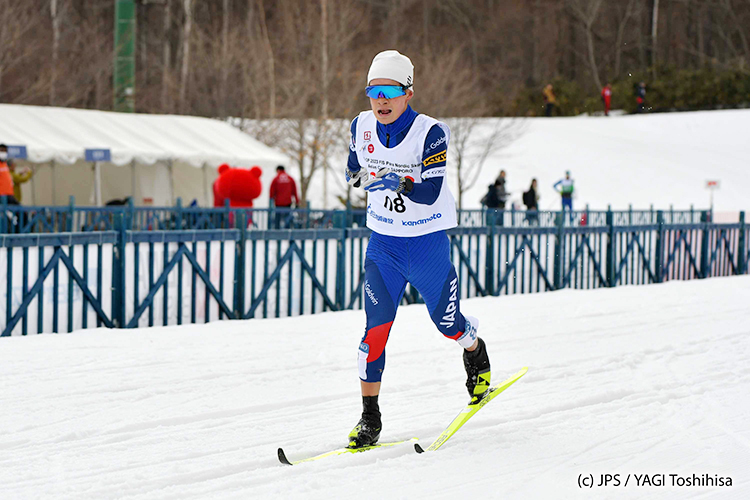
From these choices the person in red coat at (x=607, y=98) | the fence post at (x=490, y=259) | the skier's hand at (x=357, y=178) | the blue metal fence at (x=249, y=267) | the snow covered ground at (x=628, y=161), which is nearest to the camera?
the skier's hand at (x=357, y=178)

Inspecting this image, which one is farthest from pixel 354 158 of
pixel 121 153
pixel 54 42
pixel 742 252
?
pixel 54 42

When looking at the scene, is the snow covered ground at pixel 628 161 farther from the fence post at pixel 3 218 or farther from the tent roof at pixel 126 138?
the fence post at pixel 3 218

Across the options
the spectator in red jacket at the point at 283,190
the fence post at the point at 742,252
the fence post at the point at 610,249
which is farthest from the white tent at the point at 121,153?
the fence post at the point at 742,252

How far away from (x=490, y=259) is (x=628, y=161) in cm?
2680

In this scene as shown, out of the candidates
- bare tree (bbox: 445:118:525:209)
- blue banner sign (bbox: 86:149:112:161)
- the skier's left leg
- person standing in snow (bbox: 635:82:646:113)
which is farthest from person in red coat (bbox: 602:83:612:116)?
the skier's left leg

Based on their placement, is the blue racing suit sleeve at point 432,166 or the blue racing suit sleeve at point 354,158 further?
the blue racing suit sleeve at point 354,158

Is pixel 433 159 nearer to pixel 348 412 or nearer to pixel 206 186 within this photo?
pixel 348 412

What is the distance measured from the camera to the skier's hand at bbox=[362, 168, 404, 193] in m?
4.22

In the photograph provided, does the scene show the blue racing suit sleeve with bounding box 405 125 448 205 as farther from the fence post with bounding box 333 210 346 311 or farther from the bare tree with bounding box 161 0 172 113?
the bare tree with bounding box 161 0 172 113

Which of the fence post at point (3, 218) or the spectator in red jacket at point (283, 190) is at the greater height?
the spectator in red jacket at point (283, 190)

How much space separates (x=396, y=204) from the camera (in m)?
4.50

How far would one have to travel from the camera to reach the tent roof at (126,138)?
16906 mm

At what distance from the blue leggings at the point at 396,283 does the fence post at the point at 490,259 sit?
23.1ft

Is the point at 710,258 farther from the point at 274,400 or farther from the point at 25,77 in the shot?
the point at 25,77
